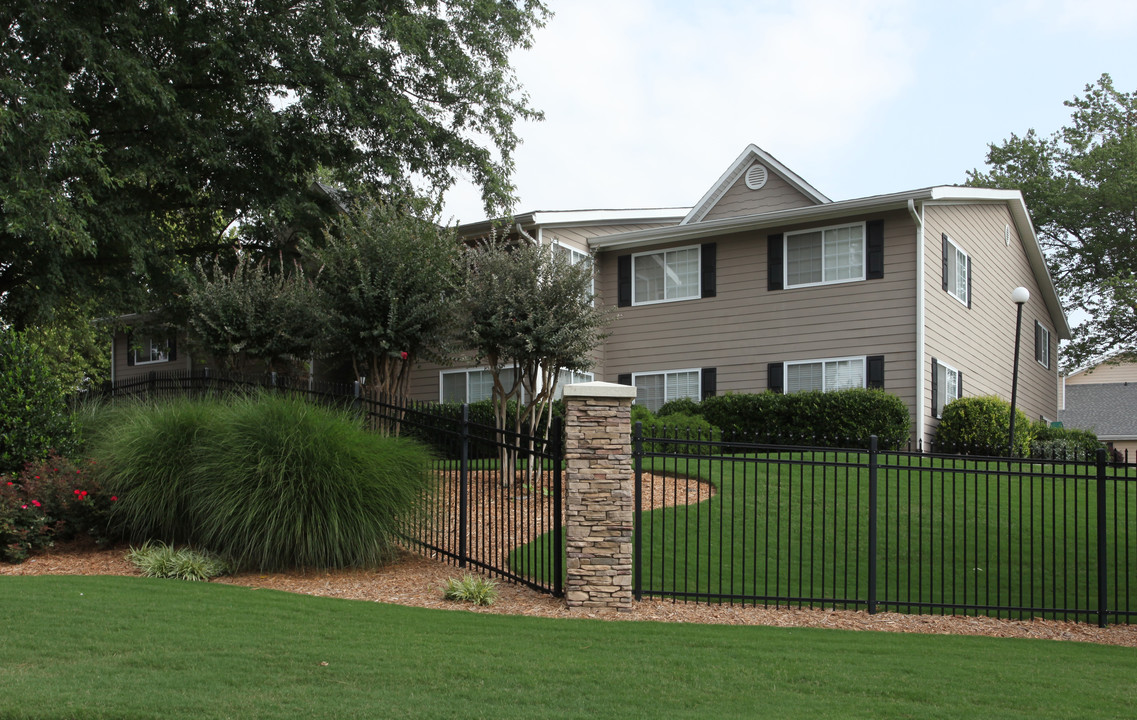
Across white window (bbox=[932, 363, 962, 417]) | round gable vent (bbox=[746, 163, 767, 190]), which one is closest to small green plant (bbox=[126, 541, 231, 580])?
white window (bbox=[932, 363, 962, 417])

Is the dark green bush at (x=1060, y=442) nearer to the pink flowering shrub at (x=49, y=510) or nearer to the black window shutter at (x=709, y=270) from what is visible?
the black window shutter at (x=709, y=270)

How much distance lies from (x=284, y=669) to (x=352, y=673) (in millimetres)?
436

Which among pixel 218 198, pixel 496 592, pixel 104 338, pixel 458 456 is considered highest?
pixel 218 198

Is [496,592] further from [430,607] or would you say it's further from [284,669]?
[284,669]

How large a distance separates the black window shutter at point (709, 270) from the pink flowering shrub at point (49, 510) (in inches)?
475

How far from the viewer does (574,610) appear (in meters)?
8.23

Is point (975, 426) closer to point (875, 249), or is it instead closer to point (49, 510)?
point (875, 249)

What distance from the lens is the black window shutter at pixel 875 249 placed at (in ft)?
56.4

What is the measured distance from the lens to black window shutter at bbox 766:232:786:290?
1828cm

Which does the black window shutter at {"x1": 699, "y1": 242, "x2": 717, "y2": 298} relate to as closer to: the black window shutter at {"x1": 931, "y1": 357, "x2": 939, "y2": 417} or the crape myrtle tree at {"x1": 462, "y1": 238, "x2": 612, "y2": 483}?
the black window shutter at {"x1": 931, "y1": 357, "x2": 939, "y2": 417}

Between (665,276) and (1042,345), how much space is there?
1368 centimetres

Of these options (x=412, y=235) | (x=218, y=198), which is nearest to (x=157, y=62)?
(x=218, y=198)

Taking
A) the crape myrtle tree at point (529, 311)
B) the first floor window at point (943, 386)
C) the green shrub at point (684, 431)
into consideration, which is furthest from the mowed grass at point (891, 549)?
the first floor window at point (943, 386)

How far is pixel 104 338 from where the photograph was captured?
32062 mm
